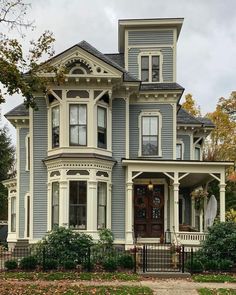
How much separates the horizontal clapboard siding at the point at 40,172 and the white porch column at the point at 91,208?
7.52 feet

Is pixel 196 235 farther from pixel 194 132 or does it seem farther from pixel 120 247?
pixel 194 132

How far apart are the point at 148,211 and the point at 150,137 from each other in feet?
11.5

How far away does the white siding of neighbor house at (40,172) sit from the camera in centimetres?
2302

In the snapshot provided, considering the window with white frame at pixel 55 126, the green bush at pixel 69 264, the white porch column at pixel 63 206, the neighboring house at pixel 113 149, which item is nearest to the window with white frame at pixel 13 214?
the neighboring house at pixel 113 149

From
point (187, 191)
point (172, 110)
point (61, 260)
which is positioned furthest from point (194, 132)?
point (61, 260)

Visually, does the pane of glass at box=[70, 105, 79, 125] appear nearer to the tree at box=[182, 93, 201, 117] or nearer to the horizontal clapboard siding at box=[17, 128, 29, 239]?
the horizontal clapboard siding at box=[17, 128, 29, 239]

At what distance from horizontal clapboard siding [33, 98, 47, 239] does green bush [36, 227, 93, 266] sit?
372cm

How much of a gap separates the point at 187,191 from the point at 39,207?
8635mm

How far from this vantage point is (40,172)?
76.5 feet

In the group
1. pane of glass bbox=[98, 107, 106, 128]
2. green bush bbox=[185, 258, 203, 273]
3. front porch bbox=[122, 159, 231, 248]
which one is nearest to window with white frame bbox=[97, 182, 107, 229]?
front porch bbox=[122, 159, 231, 248]

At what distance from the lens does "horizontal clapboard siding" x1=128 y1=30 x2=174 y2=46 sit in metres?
25.0

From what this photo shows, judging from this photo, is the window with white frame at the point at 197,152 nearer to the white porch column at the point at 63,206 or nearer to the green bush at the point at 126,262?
the white porch column at the point at 63,206

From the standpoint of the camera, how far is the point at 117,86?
75.2 ft

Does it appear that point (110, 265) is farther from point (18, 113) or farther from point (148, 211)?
point (18, 113)
